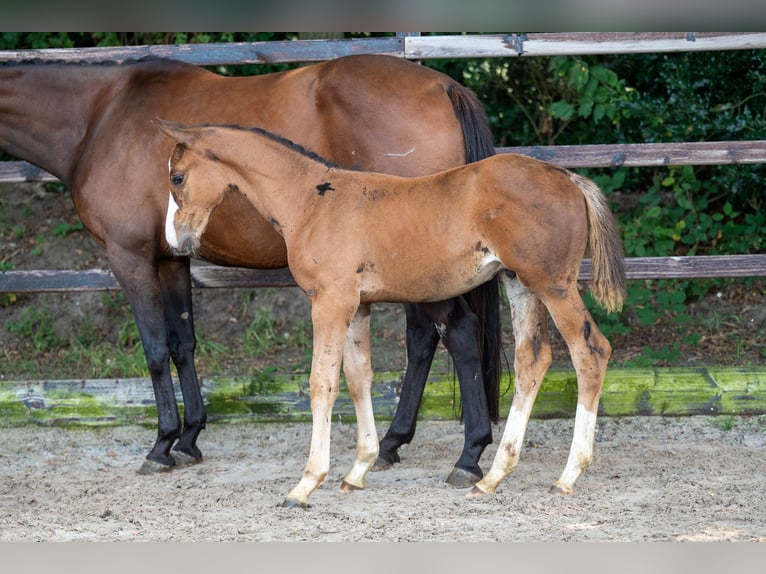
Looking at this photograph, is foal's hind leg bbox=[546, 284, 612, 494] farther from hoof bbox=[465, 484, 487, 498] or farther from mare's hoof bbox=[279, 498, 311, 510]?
mare's hoof bbox=[279, 498, 311, 510]

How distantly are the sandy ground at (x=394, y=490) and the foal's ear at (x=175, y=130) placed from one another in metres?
1.67

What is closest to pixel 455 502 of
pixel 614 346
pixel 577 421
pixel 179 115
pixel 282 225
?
pixel 577 421

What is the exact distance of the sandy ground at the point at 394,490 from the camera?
3.60 metres

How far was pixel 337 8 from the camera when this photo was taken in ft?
6.52

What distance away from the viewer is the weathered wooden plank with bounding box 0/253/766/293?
548 cm

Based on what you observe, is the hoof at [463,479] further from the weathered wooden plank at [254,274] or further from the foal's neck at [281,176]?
the weathered wooden plank at [254,274]

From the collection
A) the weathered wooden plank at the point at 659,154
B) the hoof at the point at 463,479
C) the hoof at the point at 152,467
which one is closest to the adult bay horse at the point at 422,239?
the hoof at the point at 463,479

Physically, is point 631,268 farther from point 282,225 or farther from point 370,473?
point 282,225

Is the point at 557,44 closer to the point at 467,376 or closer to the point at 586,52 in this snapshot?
the point at 586,52

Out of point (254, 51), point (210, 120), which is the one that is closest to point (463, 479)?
point (210, 120)

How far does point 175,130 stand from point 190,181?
0.23 metres

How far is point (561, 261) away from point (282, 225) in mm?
1259

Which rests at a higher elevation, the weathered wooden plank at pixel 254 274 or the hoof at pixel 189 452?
the weathered wooden plank at pixel 254 274

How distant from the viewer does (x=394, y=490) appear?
14.1 feet
